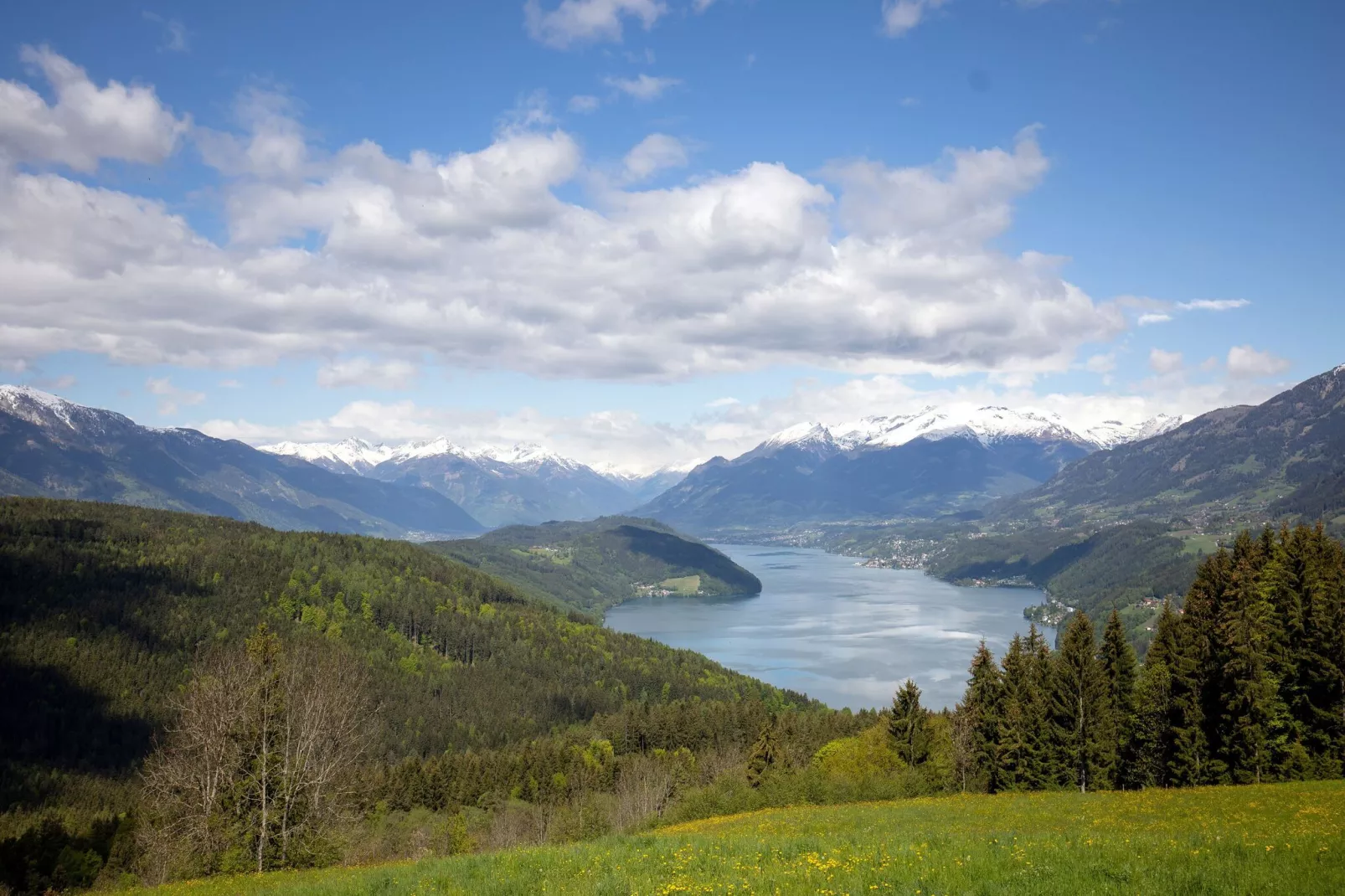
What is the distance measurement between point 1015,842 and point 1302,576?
1397 inches

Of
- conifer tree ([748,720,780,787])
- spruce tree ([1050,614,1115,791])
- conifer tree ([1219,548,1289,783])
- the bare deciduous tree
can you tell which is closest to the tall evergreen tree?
spruce tree ([1050,614,1115,791])

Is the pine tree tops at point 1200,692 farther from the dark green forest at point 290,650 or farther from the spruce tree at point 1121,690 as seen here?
the dark green forest at point 290,650

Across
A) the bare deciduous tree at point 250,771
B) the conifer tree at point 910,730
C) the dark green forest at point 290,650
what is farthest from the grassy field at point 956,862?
the dark green forest at point 290,650

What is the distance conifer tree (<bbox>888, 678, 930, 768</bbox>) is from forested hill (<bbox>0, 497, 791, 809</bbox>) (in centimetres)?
6305

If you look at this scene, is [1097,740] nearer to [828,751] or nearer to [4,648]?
[828,751]

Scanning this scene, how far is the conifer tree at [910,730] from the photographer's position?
6175 centimetres

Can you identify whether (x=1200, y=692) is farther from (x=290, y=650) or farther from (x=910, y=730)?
(x=290, y=650)

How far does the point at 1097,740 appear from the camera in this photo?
1945 inches

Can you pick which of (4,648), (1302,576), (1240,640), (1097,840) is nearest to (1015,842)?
(1097,840)

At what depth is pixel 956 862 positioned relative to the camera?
1384 centimetres

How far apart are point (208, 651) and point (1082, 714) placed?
498 ft

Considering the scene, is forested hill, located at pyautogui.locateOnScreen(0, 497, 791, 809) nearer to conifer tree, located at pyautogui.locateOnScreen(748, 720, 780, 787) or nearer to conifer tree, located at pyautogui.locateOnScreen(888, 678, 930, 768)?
conifer tree, located at pyautogui.locateOnScreen(748, 720, 780, 787)

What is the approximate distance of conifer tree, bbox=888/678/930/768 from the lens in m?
61.8

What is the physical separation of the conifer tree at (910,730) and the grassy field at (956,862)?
122 feet
